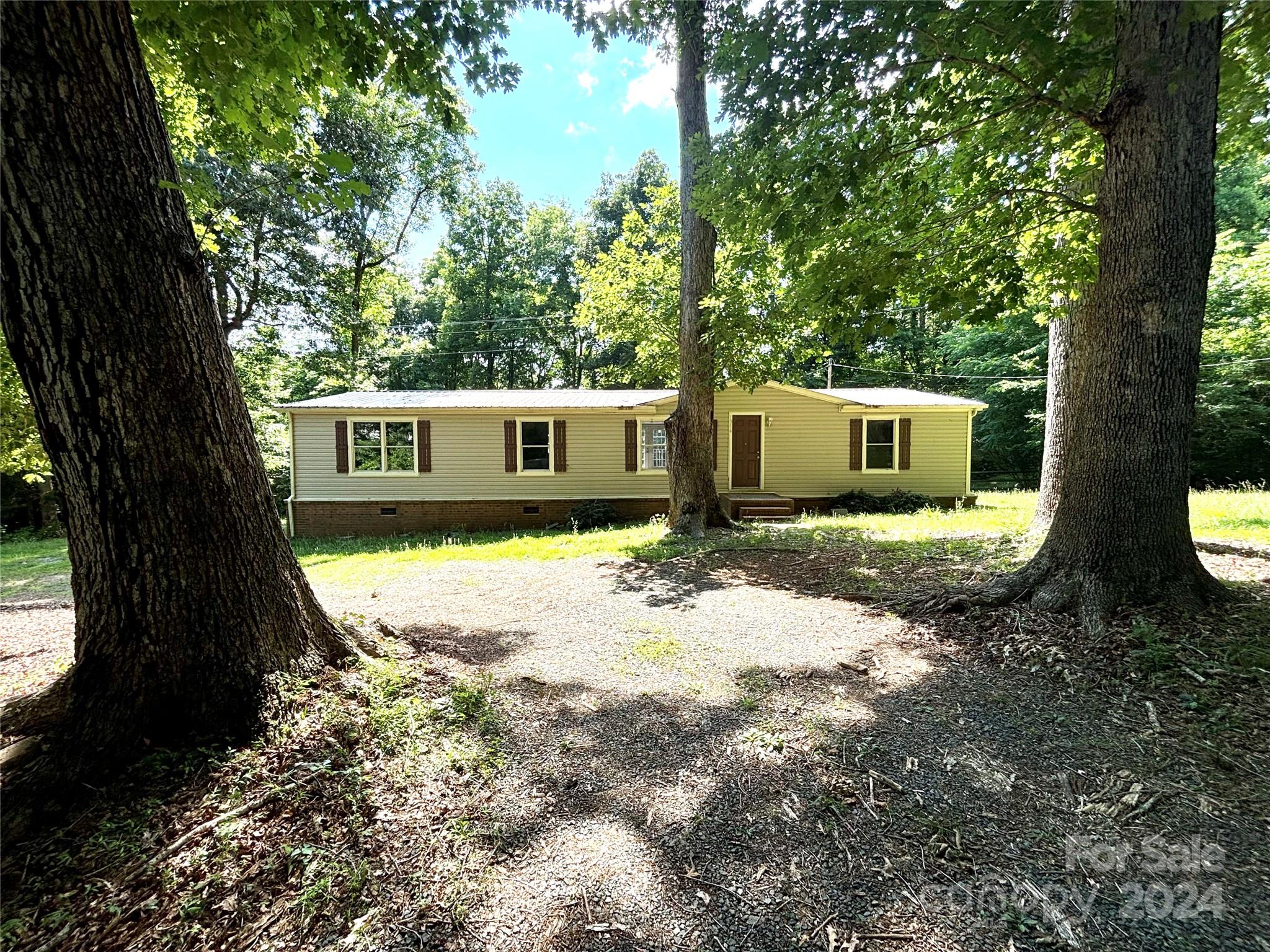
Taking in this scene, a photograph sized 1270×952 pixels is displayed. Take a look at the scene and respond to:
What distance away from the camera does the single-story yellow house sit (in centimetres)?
1270

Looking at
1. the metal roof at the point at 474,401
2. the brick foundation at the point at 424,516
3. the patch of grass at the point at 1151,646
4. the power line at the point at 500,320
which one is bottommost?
the brick foundation at the point at 424,516

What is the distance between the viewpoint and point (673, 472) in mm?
9133

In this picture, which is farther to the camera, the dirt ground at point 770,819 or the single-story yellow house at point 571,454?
the single-story yellow house at point 571,454

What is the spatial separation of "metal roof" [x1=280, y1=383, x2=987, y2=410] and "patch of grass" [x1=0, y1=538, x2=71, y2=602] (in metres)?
5.04

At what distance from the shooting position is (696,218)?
8.66 meters

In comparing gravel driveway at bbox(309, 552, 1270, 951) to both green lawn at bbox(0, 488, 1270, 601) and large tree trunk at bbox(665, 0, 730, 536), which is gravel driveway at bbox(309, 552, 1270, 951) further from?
large tree trunk at bbox(665, 0, 730, 536)

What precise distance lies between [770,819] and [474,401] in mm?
12521

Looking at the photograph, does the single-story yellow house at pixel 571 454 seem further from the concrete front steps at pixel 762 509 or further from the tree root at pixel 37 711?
the tree root at pixel 37 711

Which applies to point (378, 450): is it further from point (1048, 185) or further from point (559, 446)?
point (1048, 185)

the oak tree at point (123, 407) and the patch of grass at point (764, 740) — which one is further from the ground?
the oak tree at point (123, 407)

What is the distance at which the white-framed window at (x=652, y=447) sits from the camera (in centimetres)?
1338

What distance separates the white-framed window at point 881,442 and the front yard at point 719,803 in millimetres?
9981

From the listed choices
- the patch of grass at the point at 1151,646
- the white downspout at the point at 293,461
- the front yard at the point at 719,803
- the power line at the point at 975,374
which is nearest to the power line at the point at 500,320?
the power line at the point at 975,374

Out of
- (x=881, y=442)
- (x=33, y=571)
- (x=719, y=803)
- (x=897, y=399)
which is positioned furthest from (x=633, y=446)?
(x=33, y=571)
